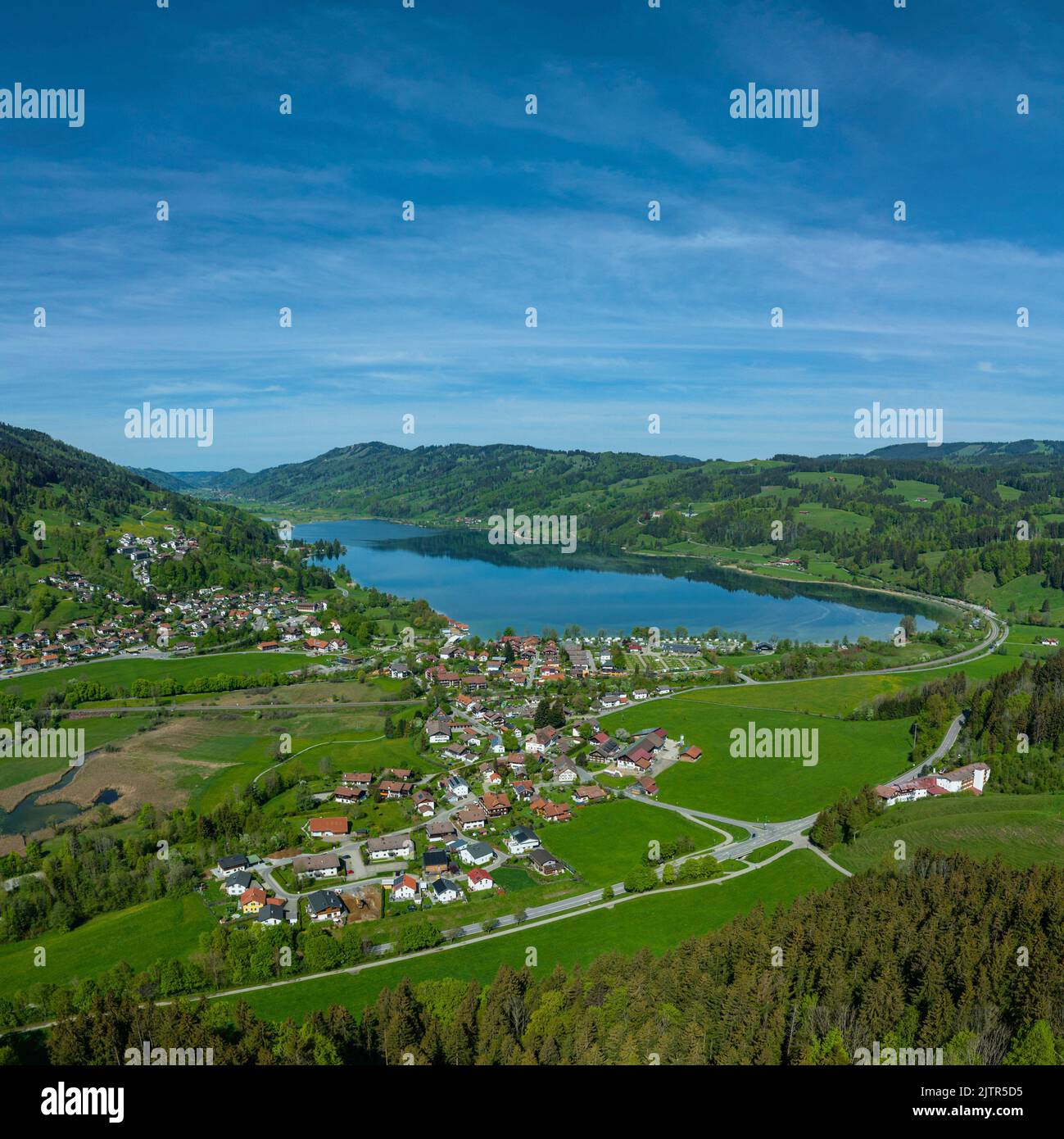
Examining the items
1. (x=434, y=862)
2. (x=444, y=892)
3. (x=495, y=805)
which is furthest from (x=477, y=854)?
(x=495, y=805)

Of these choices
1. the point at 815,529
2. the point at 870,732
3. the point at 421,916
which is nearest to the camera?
the point at 421,916

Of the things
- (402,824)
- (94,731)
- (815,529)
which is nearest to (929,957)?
(402,824)

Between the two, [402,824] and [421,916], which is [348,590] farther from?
[421,916]

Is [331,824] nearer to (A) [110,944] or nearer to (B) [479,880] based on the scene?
(B) [479,880]

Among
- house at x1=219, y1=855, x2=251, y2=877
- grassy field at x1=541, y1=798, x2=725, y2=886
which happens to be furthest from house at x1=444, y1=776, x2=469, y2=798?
house at x1=219, y1=855, x2=251, y2=877
